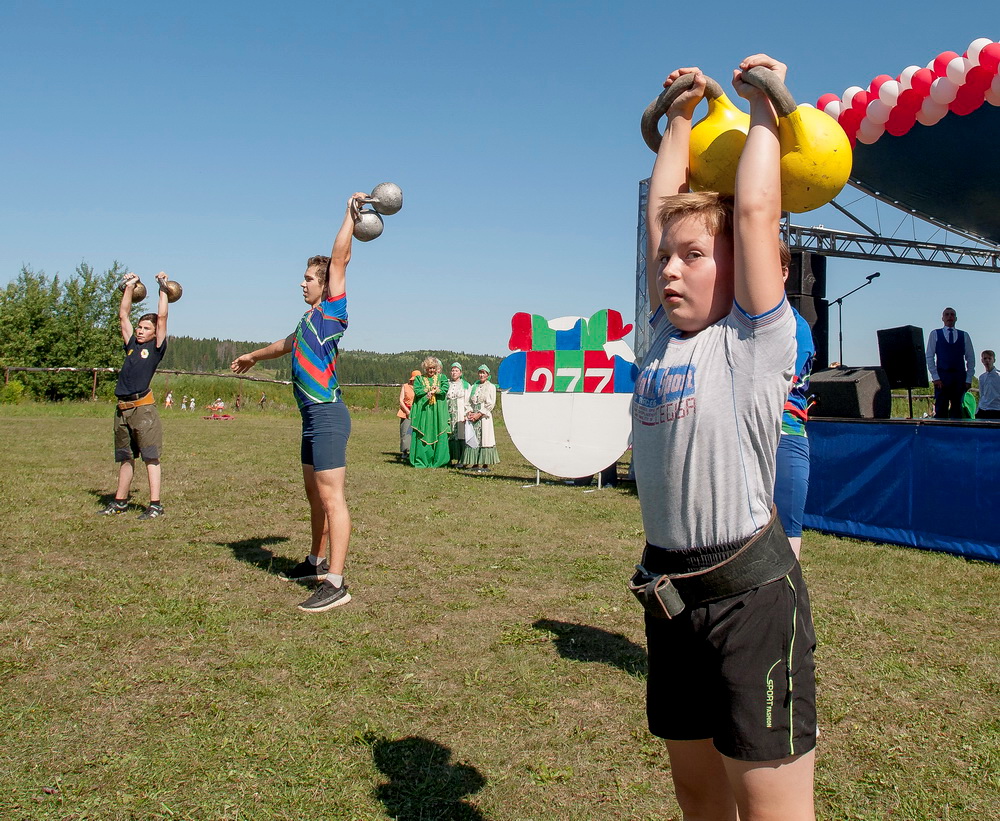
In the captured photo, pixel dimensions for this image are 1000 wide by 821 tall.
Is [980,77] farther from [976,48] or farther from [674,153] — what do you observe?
[674,153]

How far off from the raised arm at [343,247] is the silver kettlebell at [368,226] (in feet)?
0.10

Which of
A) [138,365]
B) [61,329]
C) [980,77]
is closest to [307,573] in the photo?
[138,365]

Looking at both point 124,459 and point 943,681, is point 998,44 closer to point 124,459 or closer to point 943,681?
point 943,681

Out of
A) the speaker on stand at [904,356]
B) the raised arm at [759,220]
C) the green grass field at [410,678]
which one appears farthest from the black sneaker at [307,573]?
the speaker on stand at [904,356]

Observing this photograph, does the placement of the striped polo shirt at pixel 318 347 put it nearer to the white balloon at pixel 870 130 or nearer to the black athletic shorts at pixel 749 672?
the black athletic shorts at pixel 749 672

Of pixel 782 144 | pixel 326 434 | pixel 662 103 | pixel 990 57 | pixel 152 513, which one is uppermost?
pixel 990 57

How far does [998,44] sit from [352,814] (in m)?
7.11

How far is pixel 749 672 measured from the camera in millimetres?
1445

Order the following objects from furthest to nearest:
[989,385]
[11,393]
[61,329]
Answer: [61,329], [11,393], [989,385]

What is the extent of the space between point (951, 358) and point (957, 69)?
5.97m

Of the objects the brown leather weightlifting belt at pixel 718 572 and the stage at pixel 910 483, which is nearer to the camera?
the brown leather weightlifting belt at pixel 718 572

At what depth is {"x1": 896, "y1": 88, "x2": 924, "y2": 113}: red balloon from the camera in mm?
6848

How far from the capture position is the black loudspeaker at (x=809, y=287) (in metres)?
9.71

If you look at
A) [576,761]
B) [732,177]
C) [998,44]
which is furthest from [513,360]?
[732,177]
